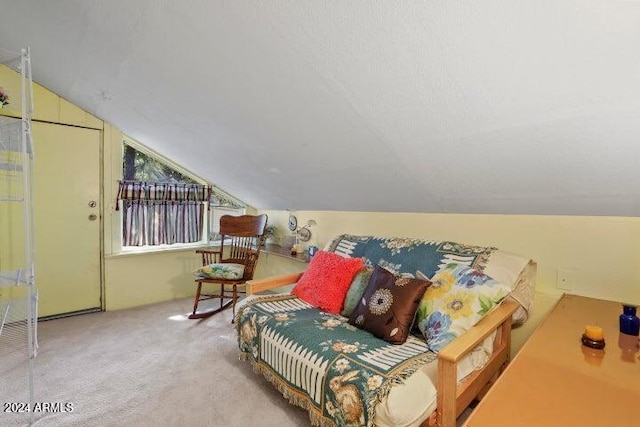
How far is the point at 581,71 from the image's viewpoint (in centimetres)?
102

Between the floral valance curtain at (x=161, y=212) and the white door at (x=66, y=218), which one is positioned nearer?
the white door at (x=66, y=218)

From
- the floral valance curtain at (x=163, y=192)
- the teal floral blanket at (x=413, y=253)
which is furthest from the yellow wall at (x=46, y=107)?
the teal floral blanket at (x=413, y=253)

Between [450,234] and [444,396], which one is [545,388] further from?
[450,234]

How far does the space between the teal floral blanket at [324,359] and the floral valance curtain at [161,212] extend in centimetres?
199

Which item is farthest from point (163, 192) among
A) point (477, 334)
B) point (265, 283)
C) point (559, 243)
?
point (559, 243)

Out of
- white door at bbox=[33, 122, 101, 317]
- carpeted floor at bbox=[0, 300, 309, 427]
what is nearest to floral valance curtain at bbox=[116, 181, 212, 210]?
white door at bbox=[33, 122, 101, 317]

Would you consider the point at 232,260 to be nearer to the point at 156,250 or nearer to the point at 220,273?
the point at 220,273

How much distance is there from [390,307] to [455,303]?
0.33 metres

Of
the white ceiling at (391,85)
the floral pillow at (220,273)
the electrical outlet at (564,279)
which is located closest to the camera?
the white ceiling at (391,85)

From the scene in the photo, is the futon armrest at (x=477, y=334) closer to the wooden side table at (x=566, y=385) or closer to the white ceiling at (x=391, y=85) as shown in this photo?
the wooden side table at (x=566, y=385)

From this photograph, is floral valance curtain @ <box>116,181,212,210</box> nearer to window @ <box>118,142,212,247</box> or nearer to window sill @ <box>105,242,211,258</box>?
window @ <box>118,142,212,247</box>

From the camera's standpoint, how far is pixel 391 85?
1.37 m

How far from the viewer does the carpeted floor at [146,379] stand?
1.63 metres

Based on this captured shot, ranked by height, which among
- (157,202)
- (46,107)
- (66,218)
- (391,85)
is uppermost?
(46,107)
